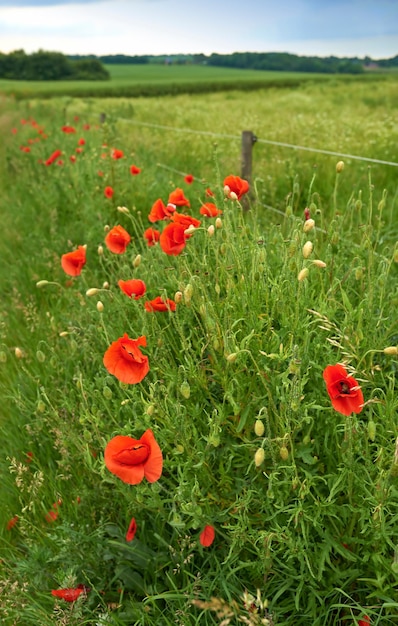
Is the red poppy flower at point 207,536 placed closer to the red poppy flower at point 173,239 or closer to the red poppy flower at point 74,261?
the red poppy flower at point 173,239

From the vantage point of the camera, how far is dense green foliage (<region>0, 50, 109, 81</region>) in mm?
45406

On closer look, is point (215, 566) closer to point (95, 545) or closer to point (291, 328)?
point (95, 545)

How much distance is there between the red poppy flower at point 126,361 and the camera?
158cm

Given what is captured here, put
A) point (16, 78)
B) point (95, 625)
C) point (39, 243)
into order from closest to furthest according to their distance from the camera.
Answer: point (95, 625) < point (39, 243) < point (16, 78)

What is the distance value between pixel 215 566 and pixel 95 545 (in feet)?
1.42

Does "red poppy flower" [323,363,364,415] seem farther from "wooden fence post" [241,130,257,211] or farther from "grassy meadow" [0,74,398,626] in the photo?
"wooden fence post" [241,130,257,211]

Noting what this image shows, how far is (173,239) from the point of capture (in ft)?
6.41

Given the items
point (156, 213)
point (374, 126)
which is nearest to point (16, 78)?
point (374, 126)

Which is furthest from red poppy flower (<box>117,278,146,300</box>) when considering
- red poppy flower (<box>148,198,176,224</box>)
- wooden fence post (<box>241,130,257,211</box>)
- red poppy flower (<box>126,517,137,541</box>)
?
wooden fence post (<box>241,130,257,211</box>)

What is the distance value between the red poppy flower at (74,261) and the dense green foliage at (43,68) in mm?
48204

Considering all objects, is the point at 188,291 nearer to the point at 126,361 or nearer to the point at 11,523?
the point at 126,361

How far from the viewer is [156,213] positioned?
2.29 meters

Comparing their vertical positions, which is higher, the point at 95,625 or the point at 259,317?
the point at 259,317

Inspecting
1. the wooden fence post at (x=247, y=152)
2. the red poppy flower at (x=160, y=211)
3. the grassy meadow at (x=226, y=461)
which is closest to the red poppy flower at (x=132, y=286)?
the grassy meadow at (x=226, y=461)
